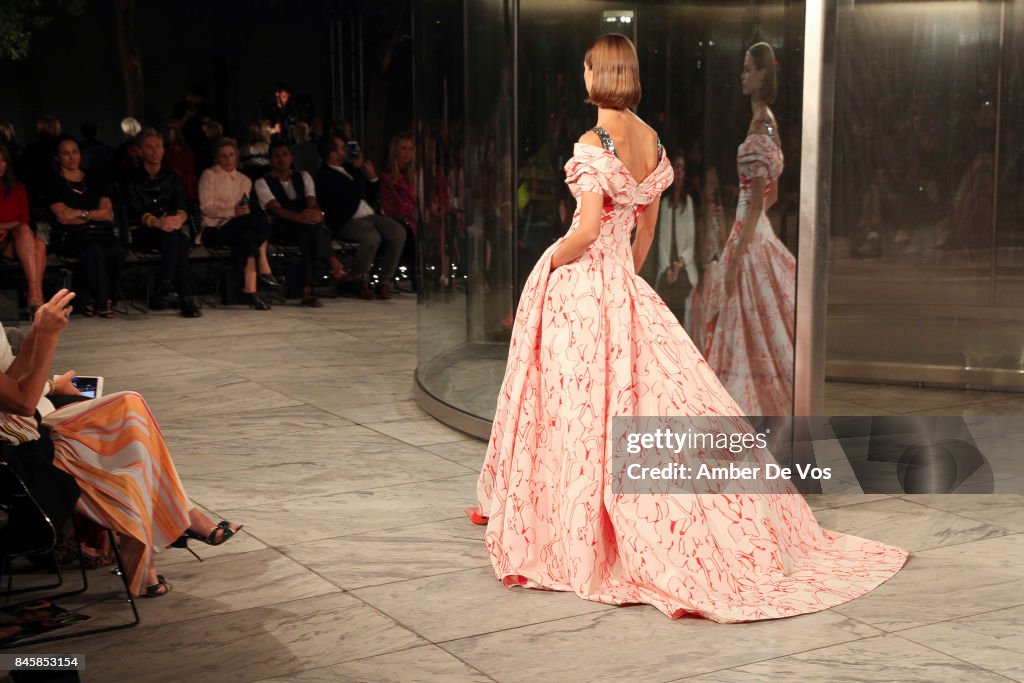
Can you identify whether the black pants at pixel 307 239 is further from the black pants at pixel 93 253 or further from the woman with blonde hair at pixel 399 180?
the black pants at pixel 93 253

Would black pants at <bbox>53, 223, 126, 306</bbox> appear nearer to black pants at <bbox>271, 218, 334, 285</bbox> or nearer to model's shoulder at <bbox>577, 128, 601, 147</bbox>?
black pants at <bbox>271, 218, 334, 285</bbox>

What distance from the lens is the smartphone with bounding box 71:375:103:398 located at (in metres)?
4.52

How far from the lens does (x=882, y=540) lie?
4477 mm

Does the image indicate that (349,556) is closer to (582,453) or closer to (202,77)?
(582,453)

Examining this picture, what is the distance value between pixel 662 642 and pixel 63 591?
191cm

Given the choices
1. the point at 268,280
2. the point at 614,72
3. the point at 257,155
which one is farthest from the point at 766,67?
the point at 257,155

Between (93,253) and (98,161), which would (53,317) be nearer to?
(93,253)

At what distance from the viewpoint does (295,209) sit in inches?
408

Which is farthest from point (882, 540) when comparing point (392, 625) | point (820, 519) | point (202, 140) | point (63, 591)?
point (202, 140)

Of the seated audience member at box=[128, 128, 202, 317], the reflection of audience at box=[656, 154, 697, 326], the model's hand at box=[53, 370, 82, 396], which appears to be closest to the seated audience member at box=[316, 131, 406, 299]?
the seated audience member at box=[128, 128, 202, 317]

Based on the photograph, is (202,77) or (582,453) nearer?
(582,453)

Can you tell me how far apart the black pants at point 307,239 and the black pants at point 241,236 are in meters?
0.24

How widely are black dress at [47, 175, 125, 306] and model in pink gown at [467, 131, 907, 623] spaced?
19.7 feet

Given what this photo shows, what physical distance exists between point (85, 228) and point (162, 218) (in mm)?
566
